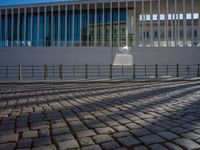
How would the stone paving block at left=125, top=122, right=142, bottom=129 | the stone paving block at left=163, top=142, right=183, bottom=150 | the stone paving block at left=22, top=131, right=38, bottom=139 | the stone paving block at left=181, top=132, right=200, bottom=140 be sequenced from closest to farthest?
the stone paving block at left=163, top=142, right=183, bottom=150 → the stone paving block at left=181, top=132, right=200, bottom=140 → the stone paving block at left=22, top=131, right=38, bottom=139 → the stone paving block at left=125, top=122, right=142, bottom=129

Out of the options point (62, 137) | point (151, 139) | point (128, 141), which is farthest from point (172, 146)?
point (62, 137)

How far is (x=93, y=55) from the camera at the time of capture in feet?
90.6

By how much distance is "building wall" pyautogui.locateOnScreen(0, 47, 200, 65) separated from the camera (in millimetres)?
26906

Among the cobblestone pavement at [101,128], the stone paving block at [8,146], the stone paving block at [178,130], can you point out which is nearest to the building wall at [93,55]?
the cobblestone pavement at [101,128]

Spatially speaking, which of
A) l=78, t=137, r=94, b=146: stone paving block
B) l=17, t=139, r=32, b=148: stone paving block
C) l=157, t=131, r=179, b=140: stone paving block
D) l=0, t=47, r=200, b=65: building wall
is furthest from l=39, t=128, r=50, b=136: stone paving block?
l=0, t=47, r=200, b=65: building wall

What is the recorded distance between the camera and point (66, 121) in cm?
438

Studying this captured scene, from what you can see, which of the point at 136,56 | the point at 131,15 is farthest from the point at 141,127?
the point at 131,15

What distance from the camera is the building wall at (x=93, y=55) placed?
26906 millimetres

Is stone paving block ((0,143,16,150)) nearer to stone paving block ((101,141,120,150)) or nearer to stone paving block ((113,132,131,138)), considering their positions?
stone paving block ((101,141,120,150))

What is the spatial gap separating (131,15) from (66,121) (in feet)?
110

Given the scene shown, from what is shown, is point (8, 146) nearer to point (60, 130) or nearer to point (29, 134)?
point (29, 134)

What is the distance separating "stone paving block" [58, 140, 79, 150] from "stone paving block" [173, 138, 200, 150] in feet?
4.30

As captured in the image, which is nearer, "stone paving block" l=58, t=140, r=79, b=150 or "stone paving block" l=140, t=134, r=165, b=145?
"stone paving block" l=58, t=140, r=79, b=150

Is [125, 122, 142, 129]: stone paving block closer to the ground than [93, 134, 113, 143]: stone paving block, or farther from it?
farther from it
